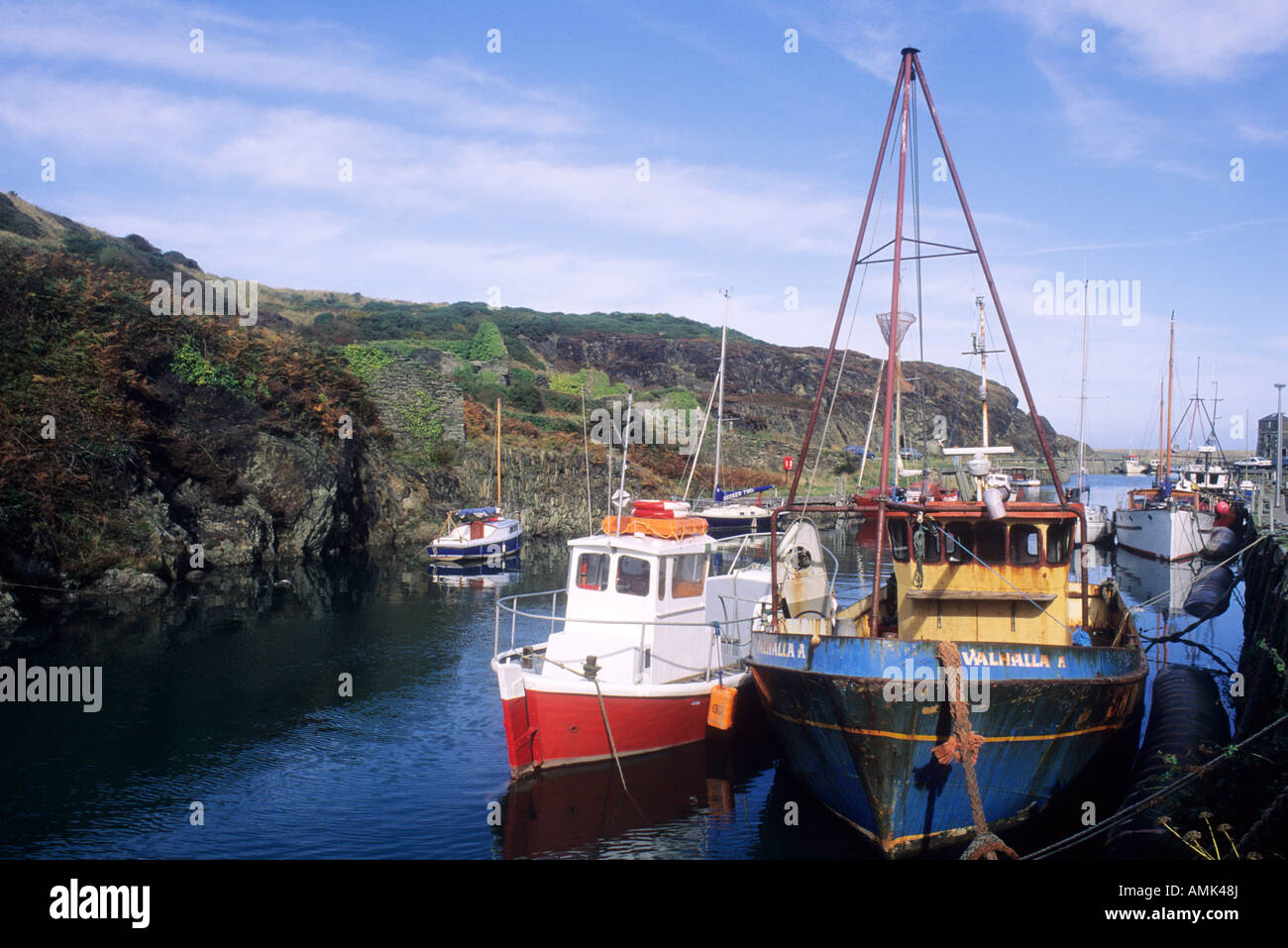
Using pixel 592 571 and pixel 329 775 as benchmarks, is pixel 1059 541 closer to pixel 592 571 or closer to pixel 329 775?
pixel 592 571

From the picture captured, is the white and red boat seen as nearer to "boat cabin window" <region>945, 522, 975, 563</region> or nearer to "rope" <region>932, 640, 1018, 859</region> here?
"boat cabin window" <region>945, 522, 975, 563</region>

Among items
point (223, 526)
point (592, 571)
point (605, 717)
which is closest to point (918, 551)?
point (605, 717)

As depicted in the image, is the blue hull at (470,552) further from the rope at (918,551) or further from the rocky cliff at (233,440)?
the rope at (918,551)

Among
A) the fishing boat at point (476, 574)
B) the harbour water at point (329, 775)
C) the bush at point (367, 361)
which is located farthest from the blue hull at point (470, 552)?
the bush at point (367, 361)

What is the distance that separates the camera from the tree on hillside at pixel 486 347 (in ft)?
293

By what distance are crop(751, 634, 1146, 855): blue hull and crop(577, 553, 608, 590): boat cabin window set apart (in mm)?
5099

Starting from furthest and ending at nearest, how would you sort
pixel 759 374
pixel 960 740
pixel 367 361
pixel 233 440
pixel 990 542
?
pixel 759 374
pixel 367 361
pixel 233 440
pixel 990 542
pixel 960 740

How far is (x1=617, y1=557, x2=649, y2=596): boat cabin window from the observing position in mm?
16766

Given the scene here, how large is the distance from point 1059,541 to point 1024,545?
0.52m

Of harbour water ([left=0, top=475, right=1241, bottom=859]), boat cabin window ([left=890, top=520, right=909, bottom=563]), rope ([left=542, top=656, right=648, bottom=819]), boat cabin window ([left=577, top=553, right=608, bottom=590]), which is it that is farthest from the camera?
boat cabin window ([left=577, top=553, right=608, bottom=590])

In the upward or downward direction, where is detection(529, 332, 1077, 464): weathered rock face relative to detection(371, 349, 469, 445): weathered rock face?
upward

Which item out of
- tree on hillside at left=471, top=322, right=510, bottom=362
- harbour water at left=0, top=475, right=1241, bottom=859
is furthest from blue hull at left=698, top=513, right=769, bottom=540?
tree on hillside at left=471, top=322, right=510, bottom=362

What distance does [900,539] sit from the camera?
1495 cm

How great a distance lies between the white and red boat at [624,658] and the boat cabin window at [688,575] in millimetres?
20
